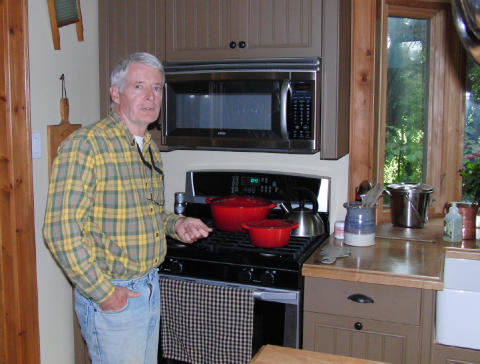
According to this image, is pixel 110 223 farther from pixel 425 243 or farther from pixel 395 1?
pixel 395 1

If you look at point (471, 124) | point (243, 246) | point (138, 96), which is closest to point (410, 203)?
point (471, 124)

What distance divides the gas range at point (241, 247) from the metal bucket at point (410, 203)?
33 centimetres

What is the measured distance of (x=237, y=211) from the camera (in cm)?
233

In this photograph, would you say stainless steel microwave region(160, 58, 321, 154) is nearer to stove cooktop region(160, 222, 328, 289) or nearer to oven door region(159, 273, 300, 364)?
stove cooktop region(160, 222, 328, 289)

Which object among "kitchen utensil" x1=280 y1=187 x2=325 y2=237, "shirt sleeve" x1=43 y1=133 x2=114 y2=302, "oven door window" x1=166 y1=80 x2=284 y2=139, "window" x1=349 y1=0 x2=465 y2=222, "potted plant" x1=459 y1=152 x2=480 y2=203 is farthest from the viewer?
"window" x1=349 y1=0 x2=465 y2=222

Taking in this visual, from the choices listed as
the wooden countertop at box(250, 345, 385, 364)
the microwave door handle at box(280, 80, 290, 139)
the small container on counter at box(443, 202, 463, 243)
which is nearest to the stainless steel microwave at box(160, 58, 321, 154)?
the microwave door handle at box(280, 80, 290, 139)

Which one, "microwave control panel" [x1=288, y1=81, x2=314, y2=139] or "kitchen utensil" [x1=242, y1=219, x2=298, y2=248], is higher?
"microwave control panel" [x1=288, y1=81, x2=314, y2=139]

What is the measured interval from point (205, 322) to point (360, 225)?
750 millimetres

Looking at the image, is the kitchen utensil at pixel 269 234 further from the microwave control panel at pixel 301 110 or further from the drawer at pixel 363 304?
the microwave control panel at pixel 301 110

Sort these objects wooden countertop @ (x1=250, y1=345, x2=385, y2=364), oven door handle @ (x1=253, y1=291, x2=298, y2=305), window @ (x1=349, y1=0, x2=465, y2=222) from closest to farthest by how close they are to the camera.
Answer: wooden countertop @ (x1=250, y1=345, x2=385, y2=364) → oven door handle @ (x1=253, y1=291, x2=298, y2=305) → window @ (x1=349, y1=0, x2=465, y2=222)

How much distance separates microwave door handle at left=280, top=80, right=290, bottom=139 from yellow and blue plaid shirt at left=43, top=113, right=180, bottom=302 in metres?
0.61

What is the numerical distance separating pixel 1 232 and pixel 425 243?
173 cm

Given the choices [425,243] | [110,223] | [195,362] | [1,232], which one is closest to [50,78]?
[1,232]

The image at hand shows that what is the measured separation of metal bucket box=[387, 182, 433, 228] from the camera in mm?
2553
